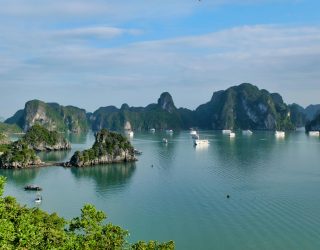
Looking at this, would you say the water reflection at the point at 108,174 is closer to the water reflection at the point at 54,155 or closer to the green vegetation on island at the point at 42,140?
the water reflection at the point at 54,155

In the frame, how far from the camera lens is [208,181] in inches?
3895

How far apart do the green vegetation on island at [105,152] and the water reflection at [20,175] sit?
12621mm

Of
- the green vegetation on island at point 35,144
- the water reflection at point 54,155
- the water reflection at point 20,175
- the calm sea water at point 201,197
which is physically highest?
the green vegetation on island at point 35,144

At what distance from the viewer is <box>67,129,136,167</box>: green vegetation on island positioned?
127037mm

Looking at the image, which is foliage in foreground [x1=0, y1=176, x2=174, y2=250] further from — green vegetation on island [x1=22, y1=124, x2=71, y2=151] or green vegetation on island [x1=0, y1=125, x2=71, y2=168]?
green vegetation on island [x1=22, y1=124, x2=71, y2=151]

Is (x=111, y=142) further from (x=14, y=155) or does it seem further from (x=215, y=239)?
(x=215, y=239)

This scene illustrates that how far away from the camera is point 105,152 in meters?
132

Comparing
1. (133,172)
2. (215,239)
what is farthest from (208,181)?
(215,239)

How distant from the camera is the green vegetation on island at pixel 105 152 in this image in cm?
12704

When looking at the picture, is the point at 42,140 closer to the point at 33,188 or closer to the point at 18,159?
the point at 18,159

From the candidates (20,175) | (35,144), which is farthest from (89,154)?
(35,144)

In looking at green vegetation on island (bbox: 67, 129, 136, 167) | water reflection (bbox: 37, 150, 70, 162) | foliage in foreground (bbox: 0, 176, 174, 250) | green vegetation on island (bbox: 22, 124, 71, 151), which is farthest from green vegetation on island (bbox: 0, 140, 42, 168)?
foliage in foreground (bbox: 0, 176, 174, 250)

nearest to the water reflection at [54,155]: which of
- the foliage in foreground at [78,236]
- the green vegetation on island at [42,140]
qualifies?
the green vegetation on island at [42,140]

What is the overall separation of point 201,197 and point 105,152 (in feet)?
185
